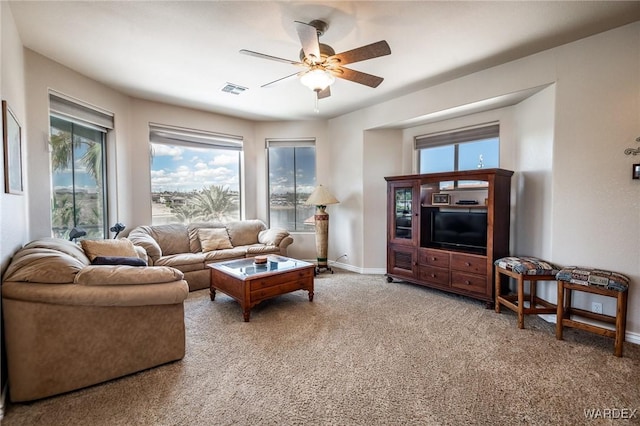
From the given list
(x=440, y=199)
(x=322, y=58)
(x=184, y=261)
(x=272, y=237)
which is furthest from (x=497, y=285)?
(x=184, y=261)

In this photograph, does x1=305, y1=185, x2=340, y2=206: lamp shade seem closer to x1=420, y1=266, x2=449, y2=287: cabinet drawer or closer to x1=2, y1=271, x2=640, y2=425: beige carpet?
x1=420, y1=266, x2=449, y2=287: cabinet drawer

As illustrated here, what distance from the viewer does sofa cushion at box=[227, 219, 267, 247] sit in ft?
16.1

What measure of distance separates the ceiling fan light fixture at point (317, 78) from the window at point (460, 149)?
249 cm

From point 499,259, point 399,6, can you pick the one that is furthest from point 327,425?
point 399,6

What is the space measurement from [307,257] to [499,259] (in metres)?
3.24

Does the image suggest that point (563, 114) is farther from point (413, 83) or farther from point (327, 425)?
point (327, 425)

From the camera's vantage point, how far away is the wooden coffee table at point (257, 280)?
2.97 metres

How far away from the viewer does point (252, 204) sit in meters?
5.57

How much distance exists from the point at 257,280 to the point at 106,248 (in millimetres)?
1627

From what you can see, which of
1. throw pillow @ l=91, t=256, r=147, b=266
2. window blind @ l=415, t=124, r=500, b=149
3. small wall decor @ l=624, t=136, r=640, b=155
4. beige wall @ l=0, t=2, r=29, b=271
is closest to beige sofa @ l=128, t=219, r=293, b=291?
throw pillow @ l=91, t=256, r=147, b=266

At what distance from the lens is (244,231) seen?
4992 mm

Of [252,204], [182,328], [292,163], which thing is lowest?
[182,328]

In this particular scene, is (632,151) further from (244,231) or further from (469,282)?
(244,231)

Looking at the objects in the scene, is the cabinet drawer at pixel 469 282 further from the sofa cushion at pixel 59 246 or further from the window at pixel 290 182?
the sofa cushion at pixel 59 246
